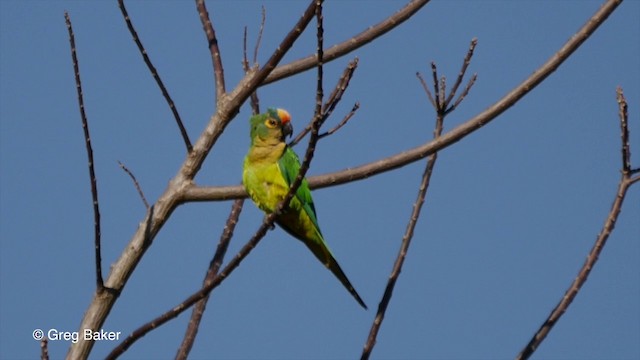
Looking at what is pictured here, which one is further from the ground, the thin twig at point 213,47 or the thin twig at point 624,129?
the thin twig at point 213,47

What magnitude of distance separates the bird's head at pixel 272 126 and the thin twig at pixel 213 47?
1.31m

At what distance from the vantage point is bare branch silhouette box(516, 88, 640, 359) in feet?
11.8

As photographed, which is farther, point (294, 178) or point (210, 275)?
point (294, 178)

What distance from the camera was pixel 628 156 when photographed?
3.81 metres

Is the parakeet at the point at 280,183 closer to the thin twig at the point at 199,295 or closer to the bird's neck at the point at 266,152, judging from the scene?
the bird's neck at the point at 266,152

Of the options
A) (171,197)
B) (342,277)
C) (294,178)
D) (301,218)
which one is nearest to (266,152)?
(294,178)

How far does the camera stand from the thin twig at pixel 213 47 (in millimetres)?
4527

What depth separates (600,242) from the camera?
3705 millimetres

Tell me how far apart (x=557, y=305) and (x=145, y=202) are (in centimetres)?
202

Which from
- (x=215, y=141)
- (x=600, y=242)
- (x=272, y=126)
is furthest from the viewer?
(x=272, y=126)

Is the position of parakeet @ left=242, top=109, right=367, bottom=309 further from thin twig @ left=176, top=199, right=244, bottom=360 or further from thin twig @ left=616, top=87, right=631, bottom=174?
thin twig @ left=616, top=87, right=631, bottom=174

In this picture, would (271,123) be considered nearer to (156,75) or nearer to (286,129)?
(286,129)

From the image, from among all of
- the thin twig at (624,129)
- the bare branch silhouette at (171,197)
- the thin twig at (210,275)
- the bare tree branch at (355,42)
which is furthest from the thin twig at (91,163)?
the thin twig at (624,129)

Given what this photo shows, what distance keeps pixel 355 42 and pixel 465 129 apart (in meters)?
0.99
